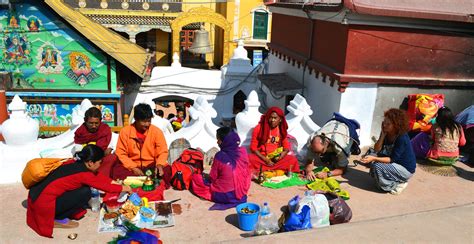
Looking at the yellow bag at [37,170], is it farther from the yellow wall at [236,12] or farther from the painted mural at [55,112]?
the yellow wall at [236,12]

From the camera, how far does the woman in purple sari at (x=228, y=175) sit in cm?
556

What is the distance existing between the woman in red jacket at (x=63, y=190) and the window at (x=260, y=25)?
21578mm

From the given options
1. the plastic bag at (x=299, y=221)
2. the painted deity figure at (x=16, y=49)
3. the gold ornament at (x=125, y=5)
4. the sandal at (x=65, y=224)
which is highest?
the gold ornament at (x=125, y=5)

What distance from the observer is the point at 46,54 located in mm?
10773

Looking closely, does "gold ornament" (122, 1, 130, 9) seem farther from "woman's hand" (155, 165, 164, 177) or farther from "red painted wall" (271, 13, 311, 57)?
"woman's hand" (155, 165, 164, 177)

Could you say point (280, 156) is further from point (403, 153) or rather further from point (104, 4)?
point (104, 4)

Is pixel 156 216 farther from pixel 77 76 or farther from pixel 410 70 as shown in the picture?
pixel 77 76

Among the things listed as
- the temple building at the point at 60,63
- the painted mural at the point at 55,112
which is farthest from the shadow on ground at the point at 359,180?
the painted mural at the point at 55,112

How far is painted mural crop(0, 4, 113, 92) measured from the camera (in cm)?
1034

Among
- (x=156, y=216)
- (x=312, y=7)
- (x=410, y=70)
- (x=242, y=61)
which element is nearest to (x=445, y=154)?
(x=410, y=70)

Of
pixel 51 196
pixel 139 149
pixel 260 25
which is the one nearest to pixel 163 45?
pixel 260 25

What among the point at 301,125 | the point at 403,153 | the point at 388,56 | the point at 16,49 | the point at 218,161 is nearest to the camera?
the point at 218,161

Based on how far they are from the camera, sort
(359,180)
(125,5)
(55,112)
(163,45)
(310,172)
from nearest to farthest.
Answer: (310,172) < (359,180) < (55,112) < (125,5) < (163,45)

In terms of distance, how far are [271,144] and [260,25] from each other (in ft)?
64.5
